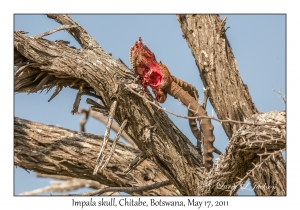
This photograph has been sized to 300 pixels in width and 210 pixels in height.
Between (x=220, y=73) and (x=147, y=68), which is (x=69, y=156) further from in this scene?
(x=220, y=73)

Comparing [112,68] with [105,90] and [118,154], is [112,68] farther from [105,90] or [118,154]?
[118,154]

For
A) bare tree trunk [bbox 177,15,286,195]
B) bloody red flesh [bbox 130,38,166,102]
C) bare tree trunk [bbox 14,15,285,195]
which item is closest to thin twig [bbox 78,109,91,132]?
bare tree trunk [bbox 177,15,286,195]

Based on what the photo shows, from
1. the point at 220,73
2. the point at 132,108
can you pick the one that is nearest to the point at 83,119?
the point at 220,73

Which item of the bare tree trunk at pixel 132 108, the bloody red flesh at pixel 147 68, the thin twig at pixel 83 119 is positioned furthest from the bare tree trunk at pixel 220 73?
the thin twig at pixel 83 119

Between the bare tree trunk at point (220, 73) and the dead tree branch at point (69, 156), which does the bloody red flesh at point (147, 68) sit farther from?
the dead tree branch at point (69, 156)

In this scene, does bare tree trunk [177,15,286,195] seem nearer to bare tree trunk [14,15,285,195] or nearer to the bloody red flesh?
bare tree trunk [14,15,285,195]

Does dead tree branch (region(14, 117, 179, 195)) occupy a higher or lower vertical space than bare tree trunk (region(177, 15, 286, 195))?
lower

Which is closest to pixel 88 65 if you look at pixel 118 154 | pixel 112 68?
pixel 112 68
